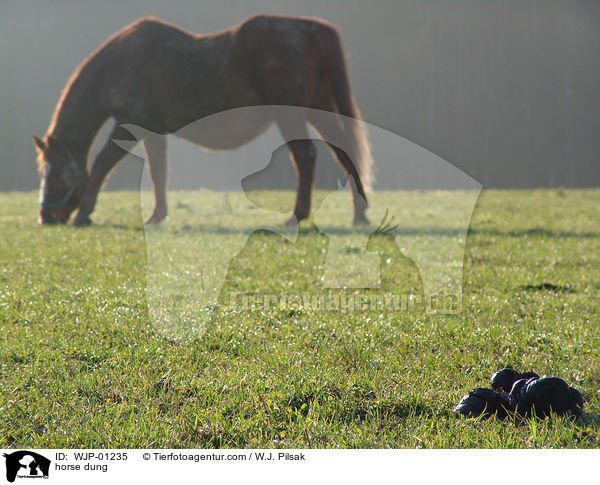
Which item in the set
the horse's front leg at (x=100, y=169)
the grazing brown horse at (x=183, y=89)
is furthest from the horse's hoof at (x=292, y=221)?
the horse's front leg at (x=100, y=169)

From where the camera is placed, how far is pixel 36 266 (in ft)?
18.4

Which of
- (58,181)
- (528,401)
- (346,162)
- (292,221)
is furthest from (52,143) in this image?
(528,401)

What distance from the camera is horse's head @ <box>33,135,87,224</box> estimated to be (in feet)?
28.7

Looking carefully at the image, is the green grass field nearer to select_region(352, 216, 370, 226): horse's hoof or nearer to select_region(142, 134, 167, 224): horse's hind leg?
select_region(352, 216, 370, 226): horse's hoof

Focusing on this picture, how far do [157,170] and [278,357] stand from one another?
23.2 ft

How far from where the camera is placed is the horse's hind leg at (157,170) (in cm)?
960

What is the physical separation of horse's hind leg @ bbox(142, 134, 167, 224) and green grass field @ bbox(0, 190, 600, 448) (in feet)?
11.8

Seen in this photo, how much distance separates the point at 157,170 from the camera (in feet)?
31.2

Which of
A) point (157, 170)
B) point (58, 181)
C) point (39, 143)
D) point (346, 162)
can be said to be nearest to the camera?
point (346, 162)

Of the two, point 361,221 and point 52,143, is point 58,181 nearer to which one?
point 52,143
